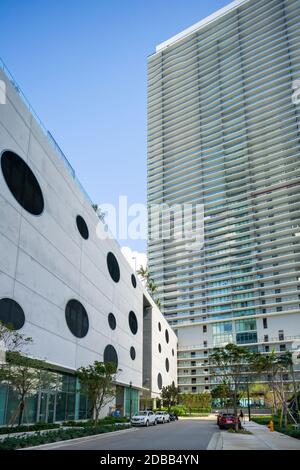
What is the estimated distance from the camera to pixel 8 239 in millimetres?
24594

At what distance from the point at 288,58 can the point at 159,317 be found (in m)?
86.7

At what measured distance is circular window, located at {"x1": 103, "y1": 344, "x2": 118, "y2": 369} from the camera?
4275cm

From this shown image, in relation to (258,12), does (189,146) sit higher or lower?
Answer: lower

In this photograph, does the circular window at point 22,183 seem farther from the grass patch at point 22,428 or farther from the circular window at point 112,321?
the circular window at point 112,321

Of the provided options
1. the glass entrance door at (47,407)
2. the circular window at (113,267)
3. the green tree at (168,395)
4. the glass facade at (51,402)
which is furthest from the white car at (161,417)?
the glass entrance door at (47,407)

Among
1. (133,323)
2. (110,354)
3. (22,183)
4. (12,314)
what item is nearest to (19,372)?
(12,314)

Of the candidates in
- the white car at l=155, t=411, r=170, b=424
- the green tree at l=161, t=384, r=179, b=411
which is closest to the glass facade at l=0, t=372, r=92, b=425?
the white car at l=155, t=411, r=170, b=424

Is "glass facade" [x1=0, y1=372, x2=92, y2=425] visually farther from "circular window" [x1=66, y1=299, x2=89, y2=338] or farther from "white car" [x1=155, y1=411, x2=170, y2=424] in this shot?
"white car" [x1=155, y1=411, x2=170, y2=424]

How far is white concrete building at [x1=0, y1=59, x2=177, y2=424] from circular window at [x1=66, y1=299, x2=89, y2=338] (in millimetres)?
82

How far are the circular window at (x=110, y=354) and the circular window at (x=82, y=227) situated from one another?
41.5 feet

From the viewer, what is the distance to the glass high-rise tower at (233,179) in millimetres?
103688

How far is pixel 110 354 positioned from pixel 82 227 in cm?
1515

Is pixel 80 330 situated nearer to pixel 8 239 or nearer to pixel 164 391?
pixel 8 239

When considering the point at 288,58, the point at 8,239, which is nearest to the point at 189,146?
the point at 288,58
